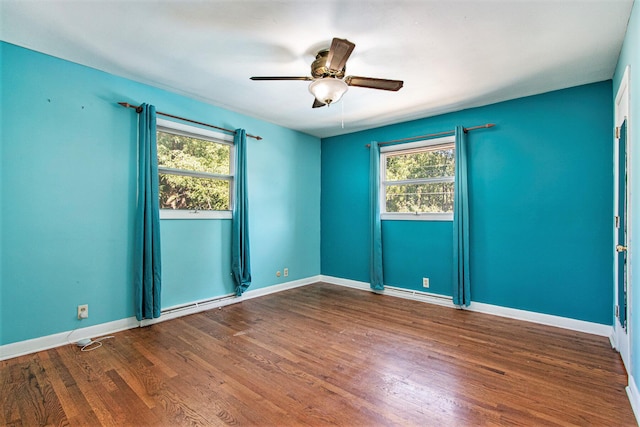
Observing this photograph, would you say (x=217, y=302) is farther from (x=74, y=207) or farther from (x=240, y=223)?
(x=74, y=207)

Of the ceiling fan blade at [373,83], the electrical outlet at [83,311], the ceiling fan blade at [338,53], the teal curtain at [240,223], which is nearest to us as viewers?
the ceiling fan blade at [338,53]

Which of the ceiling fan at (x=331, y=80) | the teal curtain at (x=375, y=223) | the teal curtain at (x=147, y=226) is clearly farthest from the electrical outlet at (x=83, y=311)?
the teal curtain at (x=375, y=223)

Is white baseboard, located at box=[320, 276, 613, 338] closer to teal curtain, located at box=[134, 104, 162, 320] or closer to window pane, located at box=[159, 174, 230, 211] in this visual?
window pane, located at box=[159, 174, 230, 211]

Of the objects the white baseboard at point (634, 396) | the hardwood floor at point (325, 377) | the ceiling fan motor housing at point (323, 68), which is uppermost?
the ceiling fan motor housing at point (323, 68)

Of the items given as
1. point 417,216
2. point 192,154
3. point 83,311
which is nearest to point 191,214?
point 192,154

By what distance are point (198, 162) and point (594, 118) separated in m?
4.35

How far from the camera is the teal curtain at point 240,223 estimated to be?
3943 mm

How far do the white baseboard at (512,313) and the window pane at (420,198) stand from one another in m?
1.18

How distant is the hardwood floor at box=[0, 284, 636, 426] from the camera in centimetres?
176

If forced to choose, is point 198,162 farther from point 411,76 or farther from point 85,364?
point 411,76

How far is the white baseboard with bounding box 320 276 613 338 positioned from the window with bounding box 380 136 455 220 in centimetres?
109

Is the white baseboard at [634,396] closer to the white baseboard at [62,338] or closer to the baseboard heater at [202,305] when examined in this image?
the baseboard heater at [202,305]

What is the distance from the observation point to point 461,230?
3.74 metres

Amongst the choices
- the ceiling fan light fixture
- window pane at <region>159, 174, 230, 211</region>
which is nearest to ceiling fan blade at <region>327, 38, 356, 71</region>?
the ceiling fan light fixture
